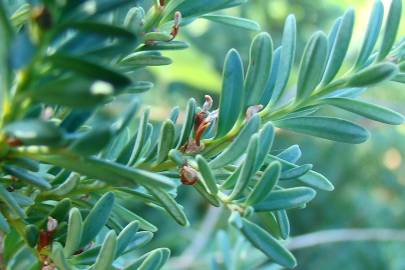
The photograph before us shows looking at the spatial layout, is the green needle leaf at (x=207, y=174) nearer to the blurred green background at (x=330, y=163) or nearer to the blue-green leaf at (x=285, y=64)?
the blue-green leaf at (x=285, y=64)

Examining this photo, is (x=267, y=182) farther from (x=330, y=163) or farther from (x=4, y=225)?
(x=330, y=163)

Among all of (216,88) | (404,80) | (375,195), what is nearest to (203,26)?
(216,88)

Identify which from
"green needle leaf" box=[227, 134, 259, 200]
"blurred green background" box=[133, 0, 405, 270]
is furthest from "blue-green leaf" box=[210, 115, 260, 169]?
"blurred green background" box=[133, 0, 405, 270]

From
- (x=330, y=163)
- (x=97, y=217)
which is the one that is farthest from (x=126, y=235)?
(x=330, y=163)

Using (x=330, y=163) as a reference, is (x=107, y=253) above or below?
above

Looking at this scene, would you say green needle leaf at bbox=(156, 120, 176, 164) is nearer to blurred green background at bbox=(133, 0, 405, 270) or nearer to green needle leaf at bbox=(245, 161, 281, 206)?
green needle leaf at bbox=(245, 161, 281, 206)

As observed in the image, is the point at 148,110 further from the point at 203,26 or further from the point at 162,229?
the point at 203,26

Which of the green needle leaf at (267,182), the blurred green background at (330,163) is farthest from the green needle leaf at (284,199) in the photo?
the blurred green background at (330,163)

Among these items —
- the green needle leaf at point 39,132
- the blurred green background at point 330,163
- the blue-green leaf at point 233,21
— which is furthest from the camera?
the blurred green background at point 330,163
